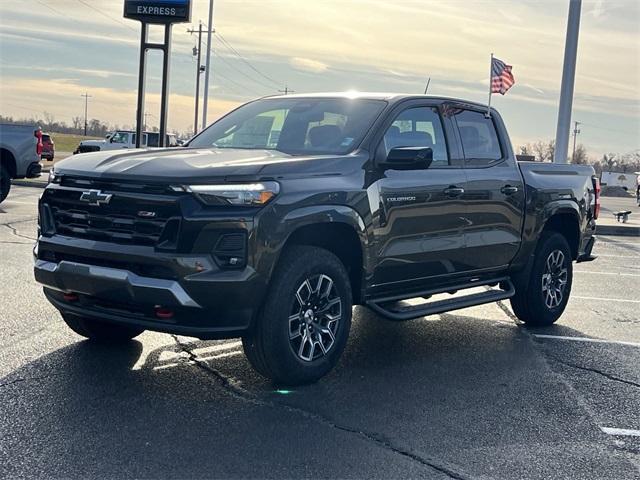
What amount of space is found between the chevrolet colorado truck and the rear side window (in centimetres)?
2

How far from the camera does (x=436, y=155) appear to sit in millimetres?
6379

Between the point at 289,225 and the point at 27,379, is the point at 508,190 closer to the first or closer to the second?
the point at 289,225

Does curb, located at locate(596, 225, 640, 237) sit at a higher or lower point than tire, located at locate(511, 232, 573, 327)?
lower

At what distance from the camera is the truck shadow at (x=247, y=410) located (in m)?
3.92

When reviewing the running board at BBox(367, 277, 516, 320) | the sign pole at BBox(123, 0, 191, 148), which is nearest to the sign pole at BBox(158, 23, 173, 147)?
the sign pole at BBox(123, 0, 191, 148)

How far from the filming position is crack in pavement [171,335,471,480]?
3998mm

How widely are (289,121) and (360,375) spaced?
6.83 ft

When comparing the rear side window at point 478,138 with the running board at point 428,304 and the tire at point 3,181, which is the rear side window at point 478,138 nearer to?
the running board at point 428,304

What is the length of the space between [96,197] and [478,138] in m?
3.57

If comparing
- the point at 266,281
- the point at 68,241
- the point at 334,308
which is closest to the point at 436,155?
the point at 334,308

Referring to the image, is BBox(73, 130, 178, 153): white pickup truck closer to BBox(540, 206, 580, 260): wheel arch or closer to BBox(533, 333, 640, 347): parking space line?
BBox(540, 206, 580, 260): wheel arch

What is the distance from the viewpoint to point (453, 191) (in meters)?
6.28

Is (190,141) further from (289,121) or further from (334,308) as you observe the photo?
(334,308)

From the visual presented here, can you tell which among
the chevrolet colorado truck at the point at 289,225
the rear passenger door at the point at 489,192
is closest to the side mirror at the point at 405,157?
the chevrolet colorado truck at the point at 289,225
